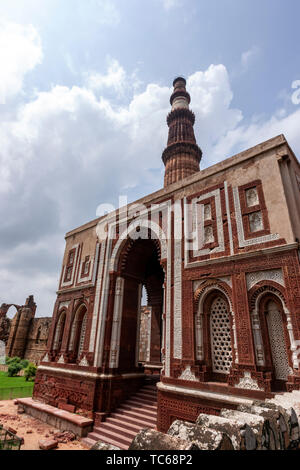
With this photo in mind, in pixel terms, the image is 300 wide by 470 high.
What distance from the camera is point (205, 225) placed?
776cm

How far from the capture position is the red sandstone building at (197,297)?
581 centimetres

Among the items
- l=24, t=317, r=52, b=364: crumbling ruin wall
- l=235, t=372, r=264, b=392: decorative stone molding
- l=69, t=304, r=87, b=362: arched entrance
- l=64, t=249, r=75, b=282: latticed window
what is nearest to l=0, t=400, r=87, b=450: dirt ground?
l=69, t=304, r=87, b=362: arched entrance

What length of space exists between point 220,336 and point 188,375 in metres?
1.28

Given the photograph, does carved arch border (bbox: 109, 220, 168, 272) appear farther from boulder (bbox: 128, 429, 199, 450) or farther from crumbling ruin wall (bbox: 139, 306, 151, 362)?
boulder (bbox: 128, 429, 199, 450)

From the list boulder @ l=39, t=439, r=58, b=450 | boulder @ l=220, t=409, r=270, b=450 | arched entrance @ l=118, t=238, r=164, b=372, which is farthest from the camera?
arched entrance @ l=118, t=238, r=164, b=372

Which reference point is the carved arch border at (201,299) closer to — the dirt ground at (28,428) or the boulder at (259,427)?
the boulder at (259,427)

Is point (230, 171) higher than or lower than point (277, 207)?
higher

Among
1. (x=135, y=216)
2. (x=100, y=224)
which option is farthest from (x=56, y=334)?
(x=135, y=216)

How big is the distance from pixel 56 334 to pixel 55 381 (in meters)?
2.00

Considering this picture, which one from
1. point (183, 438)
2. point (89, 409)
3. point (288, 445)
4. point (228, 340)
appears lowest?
point (89, 409)

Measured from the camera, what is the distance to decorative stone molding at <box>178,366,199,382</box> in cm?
646

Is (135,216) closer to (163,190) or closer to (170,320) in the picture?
(163,190)

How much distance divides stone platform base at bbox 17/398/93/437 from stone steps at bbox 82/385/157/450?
0.92ft

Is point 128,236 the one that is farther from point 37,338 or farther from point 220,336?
point 37,338
